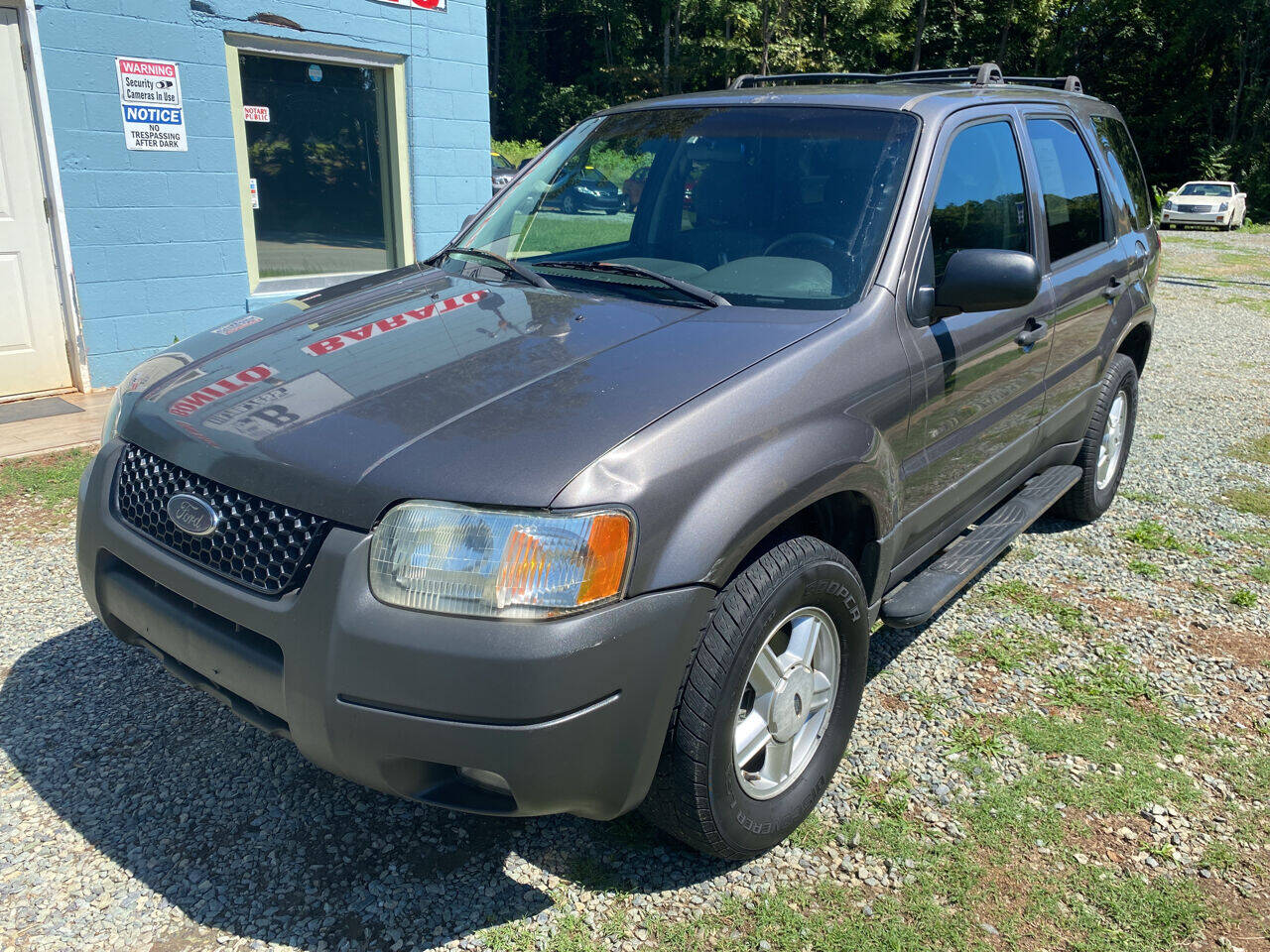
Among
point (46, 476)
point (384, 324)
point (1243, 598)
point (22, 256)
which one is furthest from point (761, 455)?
point (22, 256)

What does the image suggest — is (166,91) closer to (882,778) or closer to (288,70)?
(288,70)

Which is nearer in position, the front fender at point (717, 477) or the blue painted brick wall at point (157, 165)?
the front fender at point (717, 477)

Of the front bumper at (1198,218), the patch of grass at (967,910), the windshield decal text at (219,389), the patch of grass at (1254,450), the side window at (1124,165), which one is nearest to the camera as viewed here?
the patch of grass at (967,910)

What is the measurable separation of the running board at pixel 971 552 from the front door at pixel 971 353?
0.16m

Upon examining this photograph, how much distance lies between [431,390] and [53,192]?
5.64 m

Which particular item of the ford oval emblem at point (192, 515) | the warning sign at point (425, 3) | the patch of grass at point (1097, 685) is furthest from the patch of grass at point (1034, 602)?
the warning sign at point (425, 3)

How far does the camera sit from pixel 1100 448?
4.95 m

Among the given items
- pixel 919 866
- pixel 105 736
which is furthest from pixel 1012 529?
pixel 105 736

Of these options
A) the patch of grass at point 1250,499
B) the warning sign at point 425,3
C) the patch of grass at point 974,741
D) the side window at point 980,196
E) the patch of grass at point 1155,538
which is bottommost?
the patch of grass at point 1250,499

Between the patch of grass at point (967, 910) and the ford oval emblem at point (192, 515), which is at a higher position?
the ford oval emblem at point (192, 515)

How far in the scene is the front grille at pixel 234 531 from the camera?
2.18 m

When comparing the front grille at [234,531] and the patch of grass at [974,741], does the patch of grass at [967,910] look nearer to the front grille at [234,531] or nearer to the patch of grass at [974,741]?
the patch of grass at [974,741]

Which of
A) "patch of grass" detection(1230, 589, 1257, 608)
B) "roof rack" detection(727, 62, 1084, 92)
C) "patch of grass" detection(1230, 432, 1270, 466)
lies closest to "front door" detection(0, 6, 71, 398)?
"roof rack" detection(727, 62, 1084, 92)

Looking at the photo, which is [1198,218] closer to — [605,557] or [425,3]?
[425,3]
